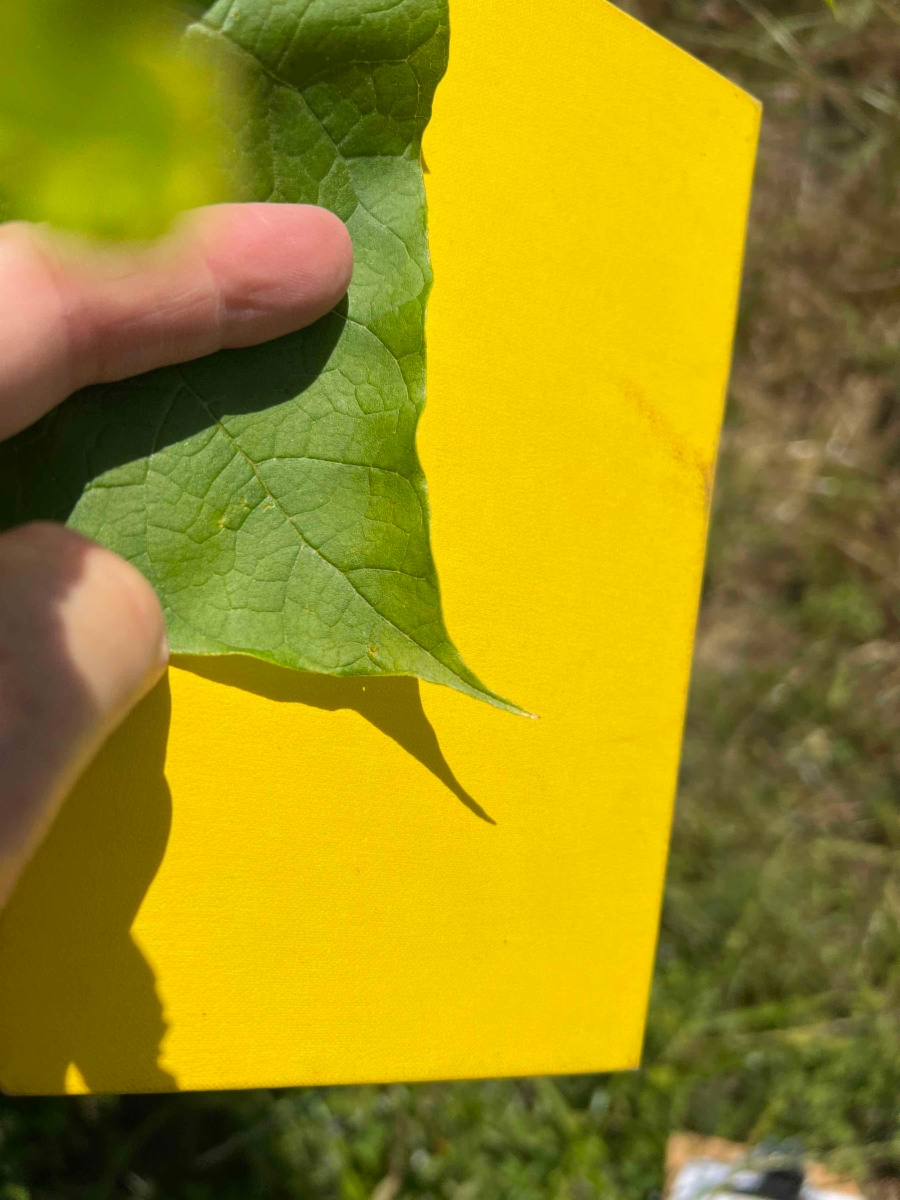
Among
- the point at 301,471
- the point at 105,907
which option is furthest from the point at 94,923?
the point at 301,471

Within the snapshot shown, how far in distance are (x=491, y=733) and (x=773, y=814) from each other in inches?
26.9

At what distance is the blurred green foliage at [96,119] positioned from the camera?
10 cm

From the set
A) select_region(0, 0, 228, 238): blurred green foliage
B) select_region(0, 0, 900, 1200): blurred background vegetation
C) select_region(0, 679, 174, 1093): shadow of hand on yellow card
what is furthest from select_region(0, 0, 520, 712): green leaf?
select_region(0, 0, 900, 1200): blurred background vegetation

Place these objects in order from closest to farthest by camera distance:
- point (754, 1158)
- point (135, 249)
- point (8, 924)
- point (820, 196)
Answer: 1. point (135, 249)
2. point (8, 924)
3. point (754, 1158)
4. point (820, 196)

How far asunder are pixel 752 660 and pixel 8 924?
931mm

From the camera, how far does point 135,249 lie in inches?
4.9

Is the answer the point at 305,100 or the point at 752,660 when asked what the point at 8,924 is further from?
the point at 752,660

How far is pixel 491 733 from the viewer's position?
650mm

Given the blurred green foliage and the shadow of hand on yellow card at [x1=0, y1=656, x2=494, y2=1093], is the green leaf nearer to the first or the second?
the shadow of hand on yellow card at [x1=0, y1=656, x2=494, y2=1093]

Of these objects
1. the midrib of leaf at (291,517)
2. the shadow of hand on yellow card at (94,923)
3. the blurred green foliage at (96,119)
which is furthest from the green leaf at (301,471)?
the blurred green foliage at (96,119)

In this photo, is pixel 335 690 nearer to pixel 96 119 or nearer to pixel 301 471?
pixel 301 471

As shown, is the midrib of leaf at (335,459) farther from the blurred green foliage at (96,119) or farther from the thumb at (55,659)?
the blurred green foliage at (96,119)

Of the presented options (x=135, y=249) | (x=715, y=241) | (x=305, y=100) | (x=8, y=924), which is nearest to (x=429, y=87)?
(x=305, y=100)

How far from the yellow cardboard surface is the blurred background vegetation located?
0.43m
